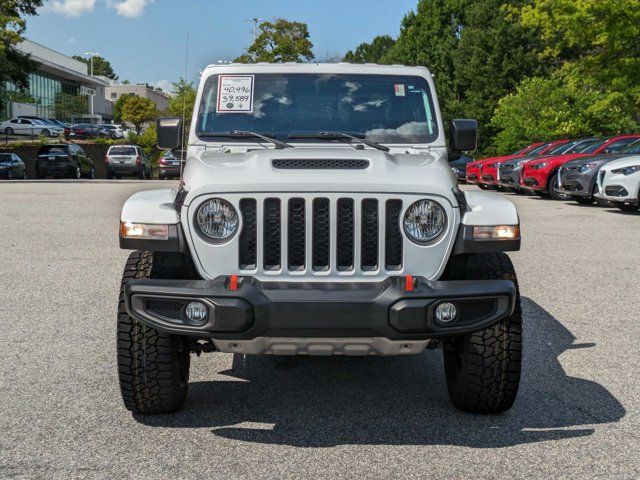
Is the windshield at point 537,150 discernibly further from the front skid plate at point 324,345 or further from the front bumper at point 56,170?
the front skid plate at point 324,345

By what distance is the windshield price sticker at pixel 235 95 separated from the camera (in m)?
5.67

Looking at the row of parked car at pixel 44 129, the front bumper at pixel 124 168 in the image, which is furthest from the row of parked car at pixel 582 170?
the row of parked car at pixel 44 129

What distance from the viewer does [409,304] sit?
390 cm

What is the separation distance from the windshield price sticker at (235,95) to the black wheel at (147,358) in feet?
5.13

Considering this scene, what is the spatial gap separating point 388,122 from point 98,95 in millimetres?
121106

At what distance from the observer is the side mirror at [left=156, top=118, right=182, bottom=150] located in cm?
575

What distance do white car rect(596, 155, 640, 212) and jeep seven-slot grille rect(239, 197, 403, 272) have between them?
43.8 ft

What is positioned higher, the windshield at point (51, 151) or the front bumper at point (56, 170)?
the windshield at point (51, 151)

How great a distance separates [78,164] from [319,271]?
34.1 metres

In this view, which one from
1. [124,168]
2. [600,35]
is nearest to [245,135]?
[600,35]

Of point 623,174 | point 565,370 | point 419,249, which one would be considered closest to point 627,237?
point 623,174

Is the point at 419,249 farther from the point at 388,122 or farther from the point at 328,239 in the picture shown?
the point at 388,122

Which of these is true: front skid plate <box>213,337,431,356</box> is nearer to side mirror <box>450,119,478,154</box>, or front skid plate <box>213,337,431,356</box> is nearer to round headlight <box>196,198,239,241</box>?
round headlight <box>196,198,239,241</box>

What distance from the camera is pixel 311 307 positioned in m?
3.88
